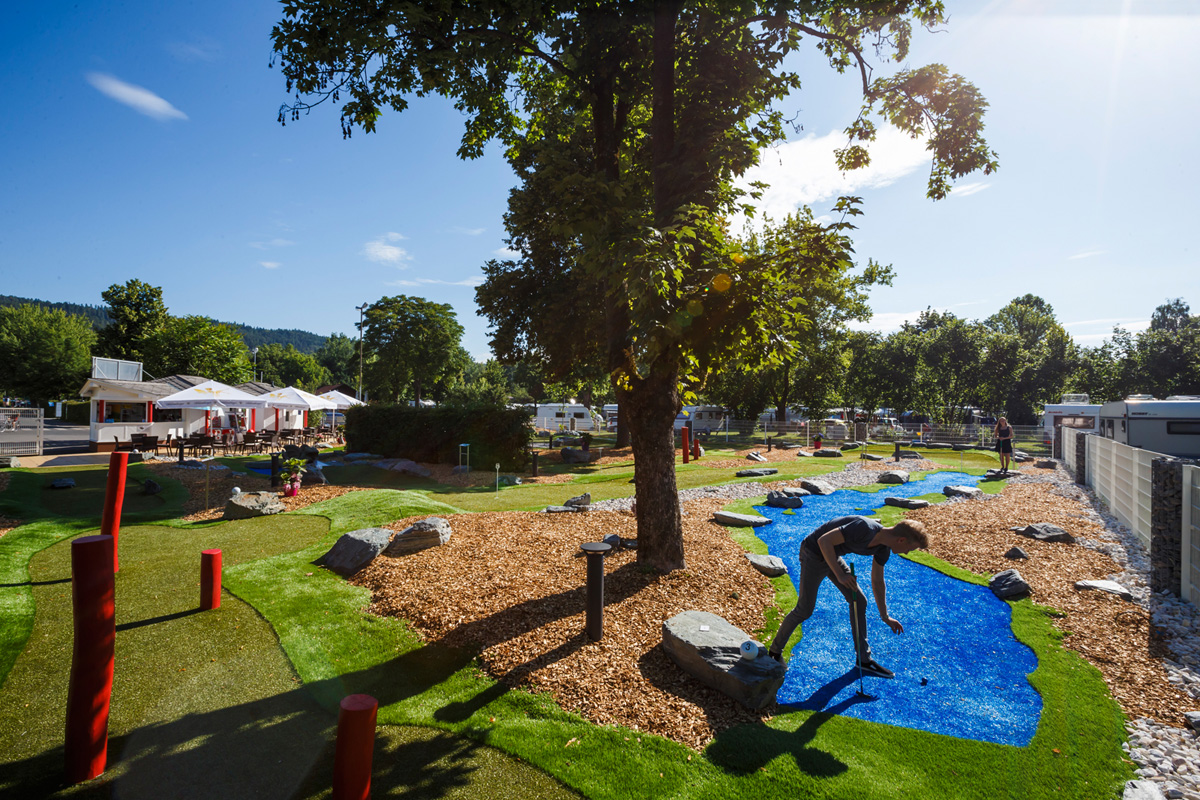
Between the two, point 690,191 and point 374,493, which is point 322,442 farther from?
point 690,191

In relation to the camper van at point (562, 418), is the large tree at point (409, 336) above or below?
above

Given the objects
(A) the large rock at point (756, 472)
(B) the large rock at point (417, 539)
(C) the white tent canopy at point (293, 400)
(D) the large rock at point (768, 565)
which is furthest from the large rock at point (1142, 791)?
(C) the white tent canopy at point (293, 400)

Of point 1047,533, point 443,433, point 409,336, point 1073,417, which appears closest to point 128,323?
point 409,336

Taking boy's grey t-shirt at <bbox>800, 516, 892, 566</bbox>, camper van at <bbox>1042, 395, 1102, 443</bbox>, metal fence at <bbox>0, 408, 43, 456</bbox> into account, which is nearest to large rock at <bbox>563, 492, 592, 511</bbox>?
boy's grey t-shirt at <bbox>800, 516, 892, 566</bbox>

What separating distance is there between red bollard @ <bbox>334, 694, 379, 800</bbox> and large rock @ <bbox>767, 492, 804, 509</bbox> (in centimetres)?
1132

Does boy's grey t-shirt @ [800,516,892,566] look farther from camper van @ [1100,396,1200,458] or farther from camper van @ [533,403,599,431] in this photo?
camper van @ [533,403,599,431]

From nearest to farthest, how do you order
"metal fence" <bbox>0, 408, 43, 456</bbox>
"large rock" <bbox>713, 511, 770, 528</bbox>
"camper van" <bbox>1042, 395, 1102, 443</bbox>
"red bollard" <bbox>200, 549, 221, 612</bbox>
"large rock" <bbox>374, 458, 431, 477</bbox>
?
"red bollard" <bbox>200, 549, 221, 612</bbox>, "large rock" <bbox>713, 511, 770, 528</bbox>, "large rock" <bbox>374, 458, 431, 477</bbox>, "metal fence" <bbox>0, 408, 43, 456</bbox>, "camper van" <bbox>1042, 395, 1102, 443</bbox>

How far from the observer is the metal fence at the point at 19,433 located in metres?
20.4

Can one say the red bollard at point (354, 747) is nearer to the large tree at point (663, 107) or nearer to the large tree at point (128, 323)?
the large tree at point (663, 107)

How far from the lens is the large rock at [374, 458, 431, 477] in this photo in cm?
1842

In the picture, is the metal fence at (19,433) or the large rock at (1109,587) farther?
the metal fence at (19,433)

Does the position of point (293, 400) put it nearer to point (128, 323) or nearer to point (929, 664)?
point (929, 664)

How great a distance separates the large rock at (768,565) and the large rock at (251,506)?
31.6ft

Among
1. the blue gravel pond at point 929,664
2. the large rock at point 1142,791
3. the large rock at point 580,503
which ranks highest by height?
the large rock at point 580,503
